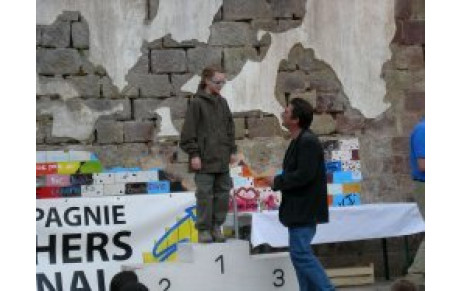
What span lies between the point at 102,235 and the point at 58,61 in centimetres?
175

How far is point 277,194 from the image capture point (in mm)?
8984

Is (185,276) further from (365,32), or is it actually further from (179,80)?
(365,32)

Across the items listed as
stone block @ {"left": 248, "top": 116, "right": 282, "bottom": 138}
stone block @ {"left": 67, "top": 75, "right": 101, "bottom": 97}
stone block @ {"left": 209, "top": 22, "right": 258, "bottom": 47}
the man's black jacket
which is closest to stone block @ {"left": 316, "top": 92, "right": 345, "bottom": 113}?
stone block @ {"left": 248, "top": 116, "right": 282, "bottom": 138}

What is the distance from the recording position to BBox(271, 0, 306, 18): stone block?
9.09 metres

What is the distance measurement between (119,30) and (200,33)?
799 millimetres

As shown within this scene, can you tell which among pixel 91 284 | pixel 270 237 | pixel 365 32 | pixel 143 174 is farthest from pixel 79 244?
pixel 365 32

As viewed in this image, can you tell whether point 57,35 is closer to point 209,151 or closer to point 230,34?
point 230,34

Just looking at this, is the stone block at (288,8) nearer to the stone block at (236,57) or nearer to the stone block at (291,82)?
the stone block at (236,57)

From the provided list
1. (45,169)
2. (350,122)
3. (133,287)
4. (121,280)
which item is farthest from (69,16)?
(133,287)

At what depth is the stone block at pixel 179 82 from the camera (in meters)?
8.86

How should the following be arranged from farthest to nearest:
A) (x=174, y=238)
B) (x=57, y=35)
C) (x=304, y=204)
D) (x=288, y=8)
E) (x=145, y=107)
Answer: (x=288, y=8) < (x=145, y=107) < (x=57, y=35) < (x=174, y=238) < (x=304, y=204)

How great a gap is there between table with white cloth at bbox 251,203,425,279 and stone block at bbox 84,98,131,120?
1.62 m

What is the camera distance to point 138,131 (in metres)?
8.77

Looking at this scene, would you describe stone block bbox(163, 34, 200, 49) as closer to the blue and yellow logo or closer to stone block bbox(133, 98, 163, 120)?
stone block bbox(133, 98, 163, 120)
